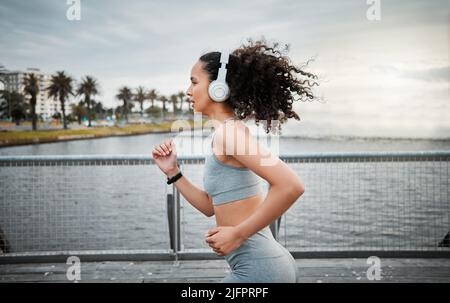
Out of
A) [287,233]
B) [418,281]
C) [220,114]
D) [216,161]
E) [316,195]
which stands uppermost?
[220,114]

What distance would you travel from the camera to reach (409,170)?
440 centimetres

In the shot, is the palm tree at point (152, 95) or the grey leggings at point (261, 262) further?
the palm tree at point (152, 95)

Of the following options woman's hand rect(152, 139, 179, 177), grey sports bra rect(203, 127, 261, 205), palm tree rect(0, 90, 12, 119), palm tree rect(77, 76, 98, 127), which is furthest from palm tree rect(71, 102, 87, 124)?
grey sports bra rect(203, 127, 261, 205)

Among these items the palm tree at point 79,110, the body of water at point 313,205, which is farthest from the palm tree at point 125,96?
the body of water at point 313,205

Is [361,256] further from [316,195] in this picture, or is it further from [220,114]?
[220,114]

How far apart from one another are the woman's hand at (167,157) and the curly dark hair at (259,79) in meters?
0.33

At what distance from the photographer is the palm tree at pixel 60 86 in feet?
264

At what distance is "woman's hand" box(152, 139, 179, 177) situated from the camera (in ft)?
5.29

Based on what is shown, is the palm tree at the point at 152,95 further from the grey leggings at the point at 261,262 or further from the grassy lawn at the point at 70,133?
the grey leggings at the point at 261,262

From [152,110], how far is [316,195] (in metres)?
94.4

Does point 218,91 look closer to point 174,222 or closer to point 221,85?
point 221,85

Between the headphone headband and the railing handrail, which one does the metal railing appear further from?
the headphone headband

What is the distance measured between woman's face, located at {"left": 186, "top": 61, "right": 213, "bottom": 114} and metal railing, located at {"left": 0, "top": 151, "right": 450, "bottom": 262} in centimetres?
296
